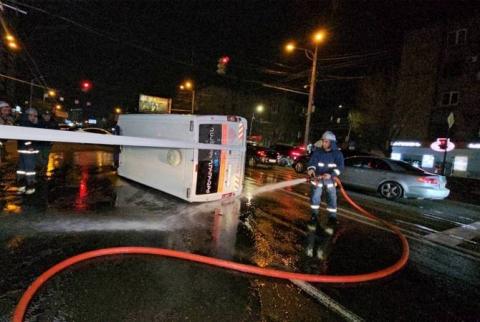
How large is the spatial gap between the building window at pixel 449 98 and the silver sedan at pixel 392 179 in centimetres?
2045

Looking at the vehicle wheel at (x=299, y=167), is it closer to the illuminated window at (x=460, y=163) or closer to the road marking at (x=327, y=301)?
the road marking at (x=327, y=301)

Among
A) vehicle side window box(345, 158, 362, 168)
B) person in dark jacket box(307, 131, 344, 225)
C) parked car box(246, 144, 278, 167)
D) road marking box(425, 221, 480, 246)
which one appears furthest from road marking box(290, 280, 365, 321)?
parked car box(246, 144, 278, 167)

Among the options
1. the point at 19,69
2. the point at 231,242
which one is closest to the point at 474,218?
the point at 231,242

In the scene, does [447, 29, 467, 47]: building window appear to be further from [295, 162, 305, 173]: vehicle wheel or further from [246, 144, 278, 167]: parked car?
[246, 144, 278, 167]: parked car

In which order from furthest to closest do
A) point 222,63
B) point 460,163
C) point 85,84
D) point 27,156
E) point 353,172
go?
point 460,163, point 85,84, point 222,63, point 353,172, point 27,156

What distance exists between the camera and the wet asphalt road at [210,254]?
2.72m

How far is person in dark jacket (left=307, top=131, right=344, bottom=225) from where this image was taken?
19.4 ft

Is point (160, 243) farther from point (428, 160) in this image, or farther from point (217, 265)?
point (428, 160)

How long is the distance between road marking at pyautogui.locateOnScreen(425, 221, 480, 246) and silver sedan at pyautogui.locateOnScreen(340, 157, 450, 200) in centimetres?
212

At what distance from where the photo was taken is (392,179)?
9.45 m

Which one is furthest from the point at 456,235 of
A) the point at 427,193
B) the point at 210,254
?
the point at 210,254

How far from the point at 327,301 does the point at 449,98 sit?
29104 mm

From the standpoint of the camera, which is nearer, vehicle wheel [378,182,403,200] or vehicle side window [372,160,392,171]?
vehicle wheel [378,182,403,200]

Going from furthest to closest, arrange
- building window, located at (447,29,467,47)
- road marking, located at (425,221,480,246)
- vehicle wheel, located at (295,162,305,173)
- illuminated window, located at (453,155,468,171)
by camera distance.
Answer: building window, located at (447,29,467,47)
illuminated window, located at (453,155,468,171)
vehicle wheel, located at (295,162,305,173)
road marking, located at (425,221,480,246)
